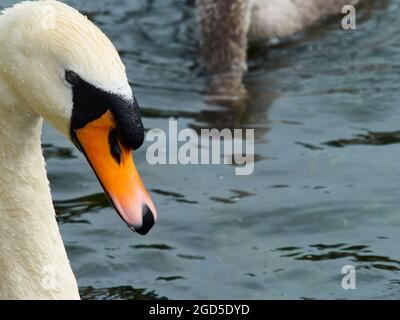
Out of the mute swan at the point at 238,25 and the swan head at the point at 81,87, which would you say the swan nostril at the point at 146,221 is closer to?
the swan head at the point at 81,87

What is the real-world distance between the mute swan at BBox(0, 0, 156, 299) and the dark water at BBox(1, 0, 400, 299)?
1546 mm

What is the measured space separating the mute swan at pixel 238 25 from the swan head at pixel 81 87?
177 inches

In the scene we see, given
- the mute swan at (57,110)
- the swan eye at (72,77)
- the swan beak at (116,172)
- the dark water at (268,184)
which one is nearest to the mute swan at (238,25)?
the dark water at (268,184)

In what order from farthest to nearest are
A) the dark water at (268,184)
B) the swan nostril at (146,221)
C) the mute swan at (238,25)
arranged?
the mute swan at (238,25), the dark water at (268,184), the swan nostril at (146,221)

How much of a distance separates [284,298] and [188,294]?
46cm

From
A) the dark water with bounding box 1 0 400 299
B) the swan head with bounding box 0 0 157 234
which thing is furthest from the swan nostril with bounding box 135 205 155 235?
the dark water with bounding box 1 0 400 299

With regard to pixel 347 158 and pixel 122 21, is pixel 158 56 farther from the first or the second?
pixel 347 158

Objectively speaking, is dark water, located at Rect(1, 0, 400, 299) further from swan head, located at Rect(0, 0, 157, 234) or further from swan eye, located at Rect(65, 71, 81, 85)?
swan eye, located at Rect(65, 71, 81, 85)

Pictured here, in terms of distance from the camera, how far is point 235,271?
22.9 feet

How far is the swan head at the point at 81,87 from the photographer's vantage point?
4.64m

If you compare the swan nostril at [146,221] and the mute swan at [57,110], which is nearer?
the mute swan at [57,110]

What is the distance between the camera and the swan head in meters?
4.64

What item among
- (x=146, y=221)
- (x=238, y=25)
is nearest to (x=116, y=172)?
(x=146, y=221)
